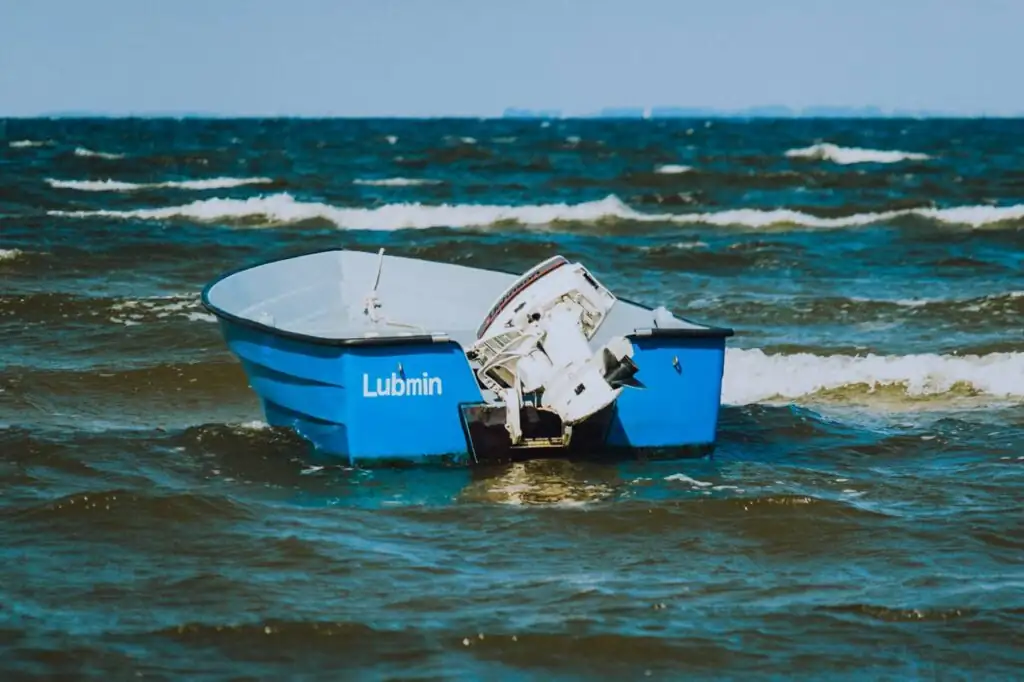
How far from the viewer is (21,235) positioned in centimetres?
2394

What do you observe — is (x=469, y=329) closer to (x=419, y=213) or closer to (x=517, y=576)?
(x=517, y=576)

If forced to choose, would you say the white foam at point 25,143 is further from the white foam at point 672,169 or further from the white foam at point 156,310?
the white foam at point 156,310

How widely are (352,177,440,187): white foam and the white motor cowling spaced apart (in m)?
30.6

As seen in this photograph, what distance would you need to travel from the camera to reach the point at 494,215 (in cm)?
3016

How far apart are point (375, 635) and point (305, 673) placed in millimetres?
410

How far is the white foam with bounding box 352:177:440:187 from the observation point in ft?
128

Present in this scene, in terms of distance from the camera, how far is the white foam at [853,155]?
2051 inches

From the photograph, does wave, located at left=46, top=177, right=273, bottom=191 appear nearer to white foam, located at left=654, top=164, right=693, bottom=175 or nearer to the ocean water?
Answer: white foam, located at left=654, top=164, right=693, bottom=175

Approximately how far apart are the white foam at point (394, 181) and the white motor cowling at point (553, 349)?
1203 inches

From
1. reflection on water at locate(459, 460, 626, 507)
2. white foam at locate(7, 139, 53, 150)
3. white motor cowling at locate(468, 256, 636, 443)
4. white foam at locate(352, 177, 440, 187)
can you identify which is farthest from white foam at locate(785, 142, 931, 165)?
reflection on water at locate(459, 460, 626, 507)

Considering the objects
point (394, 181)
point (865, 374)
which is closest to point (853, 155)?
point (394, 181)

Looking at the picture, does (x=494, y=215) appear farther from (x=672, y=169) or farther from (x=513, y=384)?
(x=513, y=384)

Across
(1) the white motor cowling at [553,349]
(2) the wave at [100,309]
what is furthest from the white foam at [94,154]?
(1) the white motor cowling at [553,349]

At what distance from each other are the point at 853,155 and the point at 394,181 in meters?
21.8
